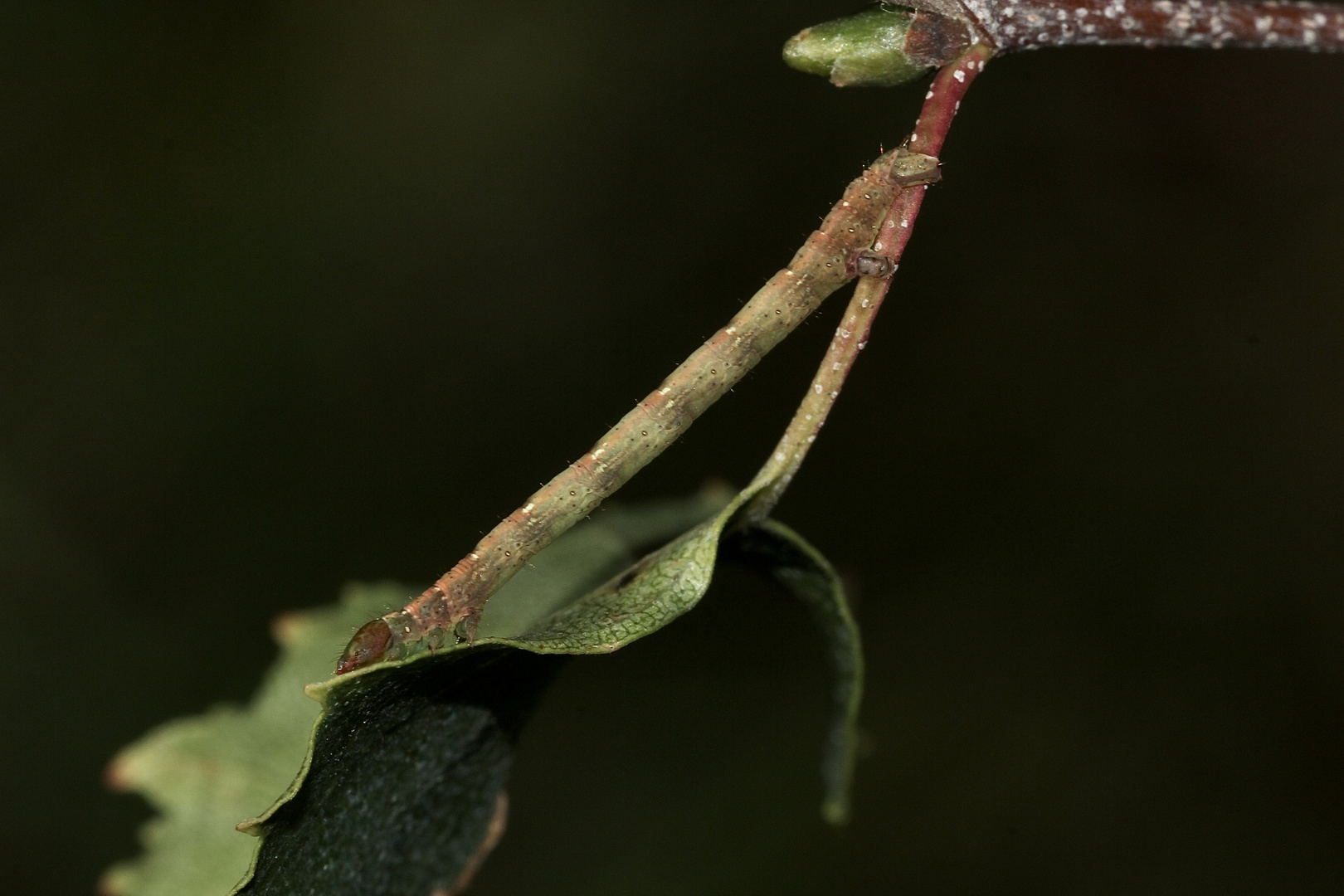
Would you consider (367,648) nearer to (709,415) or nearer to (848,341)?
(848,341)

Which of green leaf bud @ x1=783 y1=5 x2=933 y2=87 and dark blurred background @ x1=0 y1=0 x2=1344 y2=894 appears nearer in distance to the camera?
green leaf bud @ x1=783 y1=5 x2=933 y2=87

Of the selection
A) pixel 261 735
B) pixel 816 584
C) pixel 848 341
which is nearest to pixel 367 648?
pixel 816 584

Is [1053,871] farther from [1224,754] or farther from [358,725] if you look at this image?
[358,725]

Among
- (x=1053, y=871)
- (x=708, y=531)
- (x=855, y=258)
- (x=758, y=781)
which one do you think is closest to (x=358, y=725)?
(x=708, y=531)

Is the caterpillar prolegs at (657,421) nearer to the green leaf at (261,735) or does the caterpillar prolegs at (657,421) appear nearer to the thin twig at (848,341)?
the thin twig at (848,341)

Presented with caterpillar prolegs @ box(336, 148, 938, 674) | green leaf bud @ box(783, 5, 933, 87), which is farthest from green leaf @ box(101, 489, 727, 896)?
green leaf bud @ box(783, 5, 933, 87)

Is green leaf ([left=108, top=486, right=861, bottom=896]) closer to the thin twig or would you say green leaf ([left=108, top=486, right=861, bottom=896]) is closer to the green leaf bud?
the thin twig
